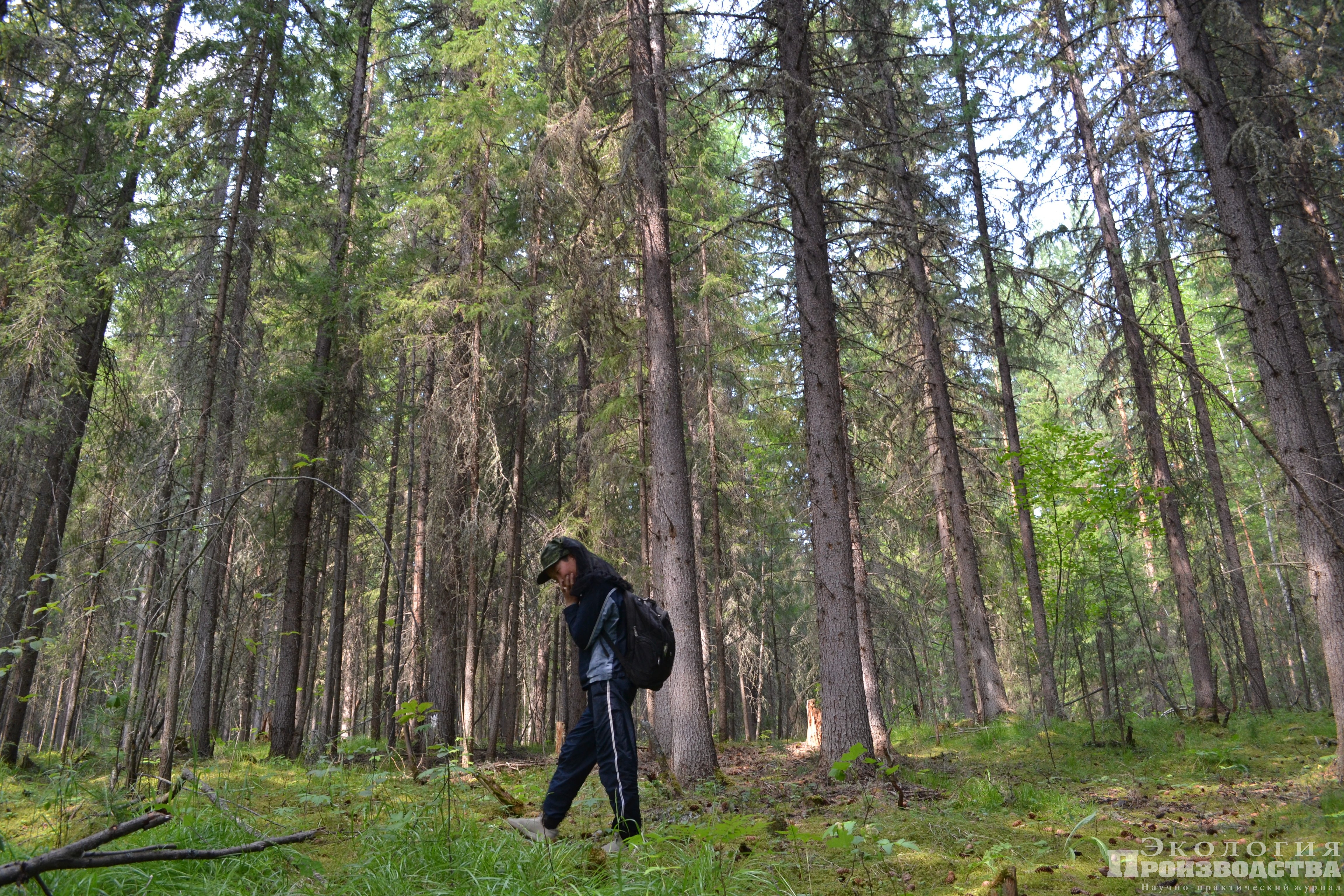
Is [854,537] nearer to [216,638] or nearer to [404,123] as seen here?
[404,123]

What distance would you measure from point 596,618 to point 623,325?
31.4 feet

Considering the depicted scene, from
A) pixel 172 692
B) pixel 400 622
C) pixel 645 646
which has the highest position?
pixel 400 622

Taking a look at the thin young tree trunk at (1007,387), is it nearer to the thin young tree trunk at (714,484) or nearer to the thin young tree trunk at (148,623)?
the thin young tree trunk at (714,484)

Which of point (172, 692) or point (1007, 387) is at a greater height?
point (1007, 387)

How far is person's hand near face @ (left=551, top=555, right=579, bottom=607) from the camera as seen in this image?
4.73m

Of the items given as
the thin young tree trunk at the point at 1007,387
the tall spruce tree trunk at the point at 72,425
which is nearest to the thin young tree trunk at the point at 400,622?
the tall spruce tree trunk at the point at 72,425

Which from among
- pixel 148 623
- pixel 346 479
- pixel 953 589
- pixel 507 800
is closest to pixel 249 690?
pixel 346 479

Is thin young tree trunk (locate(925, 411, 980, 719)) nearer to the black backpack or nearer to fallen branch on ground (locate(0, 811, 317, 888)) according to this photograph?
the black backpack

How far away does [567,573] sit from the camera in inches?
187

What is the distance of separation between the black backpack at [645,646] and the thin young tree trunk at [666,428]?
4.07m

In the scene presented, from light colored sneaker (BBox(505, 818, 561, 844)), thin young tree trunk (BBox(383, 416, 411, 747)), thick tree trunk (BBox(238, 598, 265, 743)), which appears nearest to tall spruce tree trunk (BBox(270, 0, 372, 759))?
thin young tree trunk (BBox(383, 416, 411, 747))

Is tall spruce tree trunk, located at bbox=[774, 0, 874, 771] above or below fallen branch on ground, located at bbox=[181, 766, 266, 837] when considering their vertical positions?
above

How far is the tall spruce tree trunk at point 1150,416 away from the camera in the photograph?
39.2ft

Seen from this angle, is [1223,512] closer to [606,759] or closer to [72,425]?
[606,759]
